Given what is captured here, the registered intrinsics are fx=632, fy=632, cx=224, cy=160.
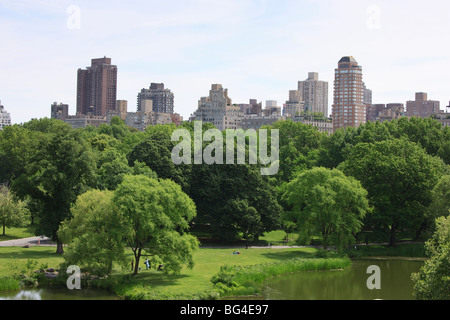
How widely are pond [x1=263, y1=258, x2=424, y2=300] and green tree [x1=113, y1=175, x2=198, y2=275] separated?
20.5ft

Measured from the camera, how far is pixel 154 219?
134ft

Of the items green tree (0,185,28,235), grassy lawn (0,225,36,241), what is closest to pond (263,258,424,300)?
green tree (0,185,28,235)

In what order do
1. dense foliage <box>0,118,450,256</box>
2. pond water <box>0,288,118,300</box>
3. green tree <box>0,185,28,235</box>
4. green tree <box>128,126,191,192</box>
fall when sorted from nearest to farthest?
1. pond water <box>0,288,118,300</box>
2. dense foliage <box>0,118,450,256</box>
3. green tree <box>0,185,28,235</box>
4. green tree <box>128,126,191,192</box>

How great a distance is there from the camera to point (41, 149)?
5106 cm

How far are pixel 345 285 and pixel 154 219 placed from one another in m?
14.6

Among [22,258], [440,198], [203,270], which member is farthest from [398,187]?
[22,258]

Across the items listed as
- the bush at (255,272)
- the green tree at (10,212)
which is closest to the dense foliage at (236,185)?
the green tree at (10,212)

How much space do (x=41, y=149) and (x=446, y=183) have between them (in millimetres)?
35180

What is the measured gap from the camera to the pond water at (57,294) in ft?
120

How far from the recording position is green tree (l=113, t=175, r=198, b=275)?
40250mm

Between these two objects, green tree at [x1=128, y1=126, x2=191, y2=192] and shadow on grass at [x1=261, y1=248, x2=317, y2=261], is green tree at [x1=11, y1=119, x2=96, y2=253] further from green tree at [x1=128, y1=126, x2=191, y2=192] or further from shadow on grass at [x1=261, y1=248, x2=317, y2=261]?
shadow on grass at [x1=261, y1=248, x2=317, y2=261]
